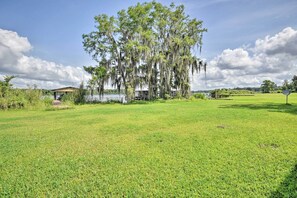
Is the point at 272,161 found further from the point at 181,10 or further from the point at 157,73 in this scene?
the point at 181,10

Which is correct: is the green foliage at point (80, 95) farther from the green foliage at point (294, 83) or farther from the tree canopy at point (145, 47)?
the green foliage at point (294, 83)

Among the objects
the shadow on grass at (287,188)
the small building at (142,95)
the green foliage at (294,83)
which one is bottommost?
the shadow on grass at (287,188)

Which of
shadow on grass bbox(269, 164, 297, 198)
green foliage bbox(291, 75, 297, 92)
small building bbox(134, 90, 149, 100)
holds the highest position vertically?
green foliage bbox(291, 75, 297, 92)

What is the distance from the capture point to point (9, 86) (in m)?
16.5

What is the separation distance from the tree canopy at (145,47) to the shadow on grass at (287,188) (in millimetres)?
18094

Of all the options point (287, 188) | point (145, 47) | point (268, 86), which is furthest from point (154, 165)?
point (268, 86)

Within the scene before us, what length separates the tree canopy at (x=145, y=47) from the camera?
20.4 metres

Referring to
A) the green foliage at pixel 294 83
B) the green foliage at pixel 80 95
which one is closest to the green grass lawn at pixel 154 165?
the green foliage at pixel 80 95

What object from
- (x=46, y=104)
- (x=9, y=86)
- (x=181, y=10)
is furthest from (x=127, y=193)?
(x=181, y=10)

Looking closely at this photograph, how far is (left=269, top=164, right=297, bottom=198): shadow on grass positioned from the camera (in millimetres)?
2379

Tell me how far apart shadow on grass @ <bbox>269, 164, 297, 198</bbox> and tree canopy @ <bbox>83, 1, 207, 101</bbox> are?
18094 millimetres

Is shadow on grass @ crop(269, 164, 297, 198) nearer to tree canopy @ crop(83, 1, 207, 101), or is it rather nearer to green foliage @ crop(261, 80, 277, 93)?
tree canopy @ crop(83, 1, 207, 101)

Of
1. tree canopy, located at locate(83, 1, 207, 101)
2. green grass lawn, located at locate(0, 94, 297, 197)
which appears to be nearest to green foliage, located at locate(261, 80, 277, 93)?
tree canopy, located at locate(83, 1, 207, 101)

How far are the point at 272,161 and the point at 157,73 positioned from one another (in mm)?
20367
